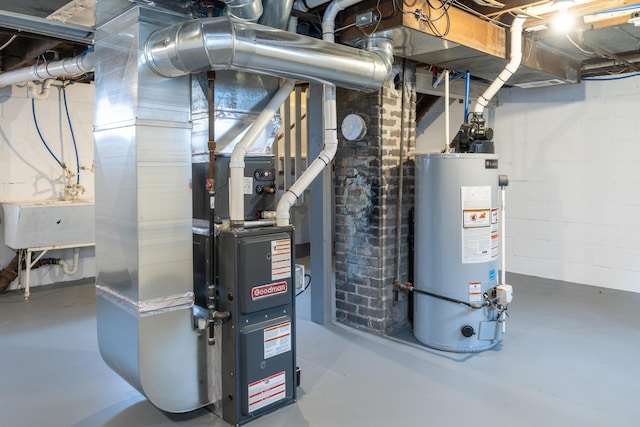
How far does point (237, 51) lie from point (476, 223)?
192cm

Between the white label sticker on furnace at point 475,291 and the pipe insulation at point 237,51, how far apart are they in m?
1.67

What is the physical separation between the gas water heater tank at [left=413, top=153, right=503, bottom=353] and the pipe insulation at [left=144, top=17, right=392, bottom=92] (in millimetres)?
1138

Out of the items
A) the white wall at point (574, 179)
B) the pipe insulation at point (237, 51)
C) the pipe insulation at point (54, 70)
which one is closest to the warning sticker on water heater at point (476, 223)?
the pipe insulation at point (237, 51)

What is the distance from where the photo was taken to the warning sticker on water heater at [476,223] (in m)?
3.12

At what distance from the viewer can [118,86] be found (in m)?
2.27

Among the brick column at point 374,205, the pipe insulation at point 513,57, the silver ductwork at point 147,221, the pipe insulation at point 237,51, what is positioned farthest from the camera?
the brick column at point 374,205

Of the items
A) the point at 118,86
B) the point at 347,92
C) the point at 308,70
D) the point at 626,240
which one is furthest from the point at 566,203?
the point at 118,86

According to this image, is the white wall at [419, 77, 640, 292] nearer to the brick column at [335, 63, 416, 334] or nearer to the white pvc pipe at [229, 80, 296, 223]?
the brick column at [335, 63, 416, 334]

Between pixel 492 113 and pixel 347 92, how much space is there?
2.68 meters

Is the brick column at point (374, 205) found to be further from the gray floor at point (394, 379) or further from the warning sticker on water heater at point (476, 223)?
the warning sticker on water heater at point (476, 223)

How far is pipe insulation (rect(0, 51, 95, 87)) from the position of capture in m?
3.48

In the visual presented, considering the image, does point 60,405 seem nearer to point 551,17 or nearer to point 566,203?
point 551,17

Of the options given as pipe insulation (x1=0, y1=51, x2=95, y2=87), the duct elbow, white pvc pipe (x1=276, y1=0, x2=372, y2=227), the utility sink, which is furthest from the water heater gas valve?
the utility sink

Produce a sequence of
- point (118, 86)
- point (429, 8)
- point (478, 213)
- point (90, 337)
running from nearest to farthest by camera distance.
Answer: point (118, 86)
point (429, 8)
point (478, 213)
point (90, 337)
